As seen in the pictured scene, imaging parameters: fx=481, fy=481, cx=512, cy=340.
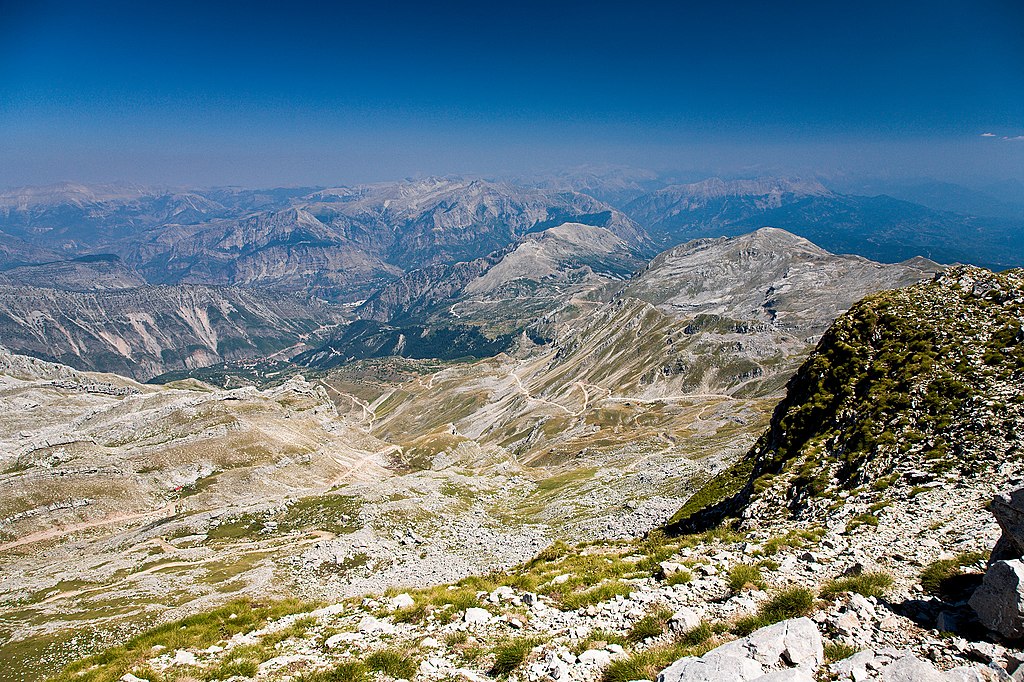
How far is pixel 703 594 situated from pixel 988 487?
14912 millimetres

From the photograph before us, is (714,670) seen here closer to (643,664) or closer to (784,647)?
(784,647)

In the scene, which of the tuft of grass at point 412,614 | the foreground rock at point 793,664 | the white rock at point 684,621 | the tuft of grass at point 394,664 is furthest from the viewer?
the tuft of grass at point 412,614

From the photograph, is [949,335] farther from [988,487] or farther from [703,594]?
[703,594]

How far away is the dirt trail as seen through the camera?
298 ft

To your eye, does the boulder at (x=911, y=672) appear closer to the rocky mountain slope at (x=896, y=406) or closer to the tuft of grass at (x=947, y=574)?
the tuft of grass at (x=947, y=574)

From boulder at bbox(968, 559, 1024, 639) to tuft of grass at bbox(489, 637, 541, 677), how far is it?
10596 mm

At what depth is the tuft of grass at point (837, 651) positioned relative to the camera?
10.6 metres

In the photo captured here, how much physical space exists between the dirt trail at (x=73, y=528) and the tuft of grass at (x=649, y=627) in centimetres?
12363

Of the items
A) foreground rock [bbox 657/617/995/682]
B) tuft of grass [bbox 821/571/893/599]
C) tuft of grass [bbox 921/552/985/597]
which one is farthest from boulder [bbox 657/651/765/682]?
tuft of grass [bbox 921/552/985/597]

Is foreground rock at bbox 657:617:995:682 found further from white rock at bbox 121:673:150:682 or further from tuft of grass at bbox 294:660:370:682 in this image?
white rock at bbox 121:673:150:682

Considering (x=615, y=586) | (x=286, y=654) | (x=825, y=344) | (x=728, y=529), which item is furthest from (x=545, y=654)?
(x=825, y=344)

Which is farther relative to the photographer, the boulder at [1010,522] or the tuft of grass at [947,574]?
the tuft of grass at [947,574]

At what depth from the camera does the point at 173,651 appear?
1738 cm

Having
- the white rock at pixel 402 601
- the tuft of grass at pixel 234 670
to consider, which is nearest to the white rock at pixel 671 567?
the white rock at pixel 402 601
